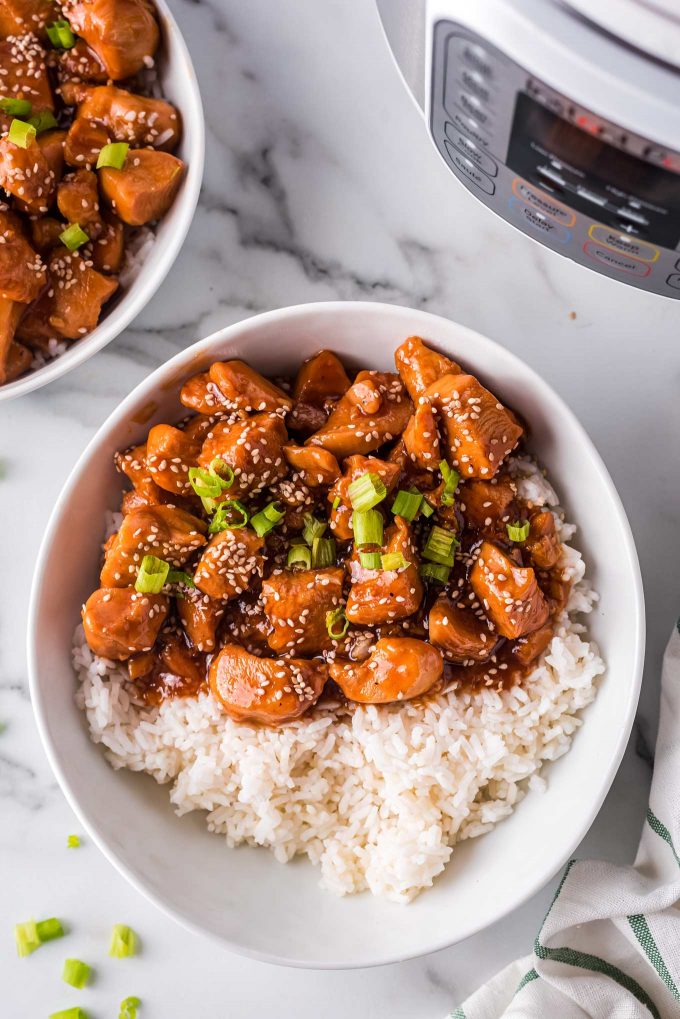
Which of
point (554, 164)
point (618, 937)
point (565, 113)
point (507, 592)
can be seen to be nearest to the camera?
point (565, 113)

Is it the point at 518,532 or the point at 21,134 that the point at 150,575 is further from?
the point at 21,134

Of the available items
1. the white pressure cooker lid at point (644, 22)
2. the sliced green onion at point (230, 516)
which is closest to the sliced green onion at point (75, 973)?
the sliced green onion at point (230, 516)

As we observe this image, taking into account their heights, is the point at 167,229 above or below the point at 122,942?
above

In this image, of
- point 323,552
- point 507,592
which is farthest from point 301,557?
point 507,592

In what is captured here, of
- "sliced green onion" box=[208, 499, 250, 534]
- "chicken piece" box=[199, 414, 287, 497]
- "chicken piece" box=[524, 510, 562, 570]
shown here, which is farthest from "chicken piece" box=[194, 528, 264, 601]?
"chicken piece" box=[524, 510, 562, 570]

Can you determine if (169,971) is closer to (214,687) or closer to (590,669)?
(214,687)

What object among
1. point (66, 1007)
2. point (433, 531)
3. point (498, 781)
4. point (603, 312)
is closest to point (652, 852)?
point (498, 781)

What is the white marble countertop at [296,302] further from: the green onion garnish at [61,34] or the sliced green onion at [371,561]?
the sliced green onion at [371,561]

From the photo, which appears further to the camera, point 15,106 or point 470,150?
point 15,106
